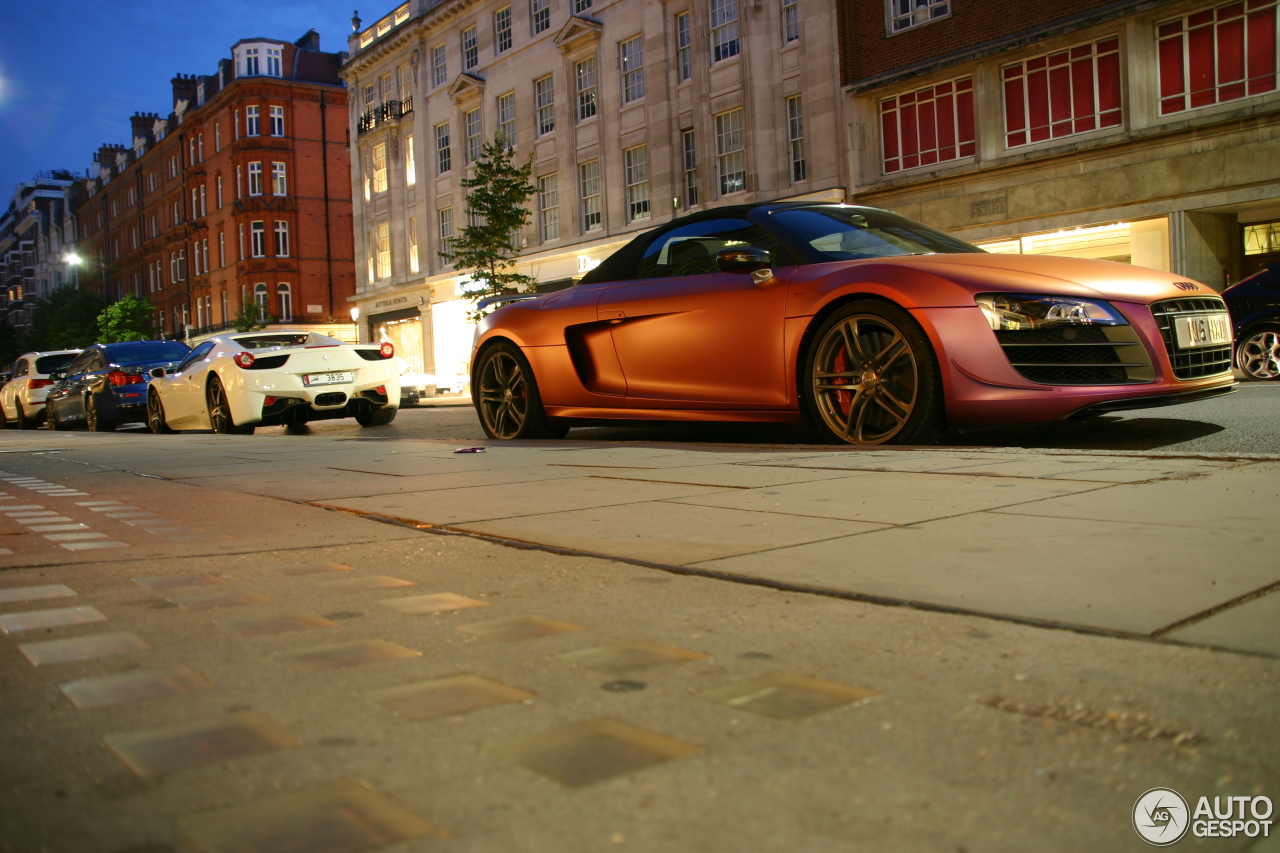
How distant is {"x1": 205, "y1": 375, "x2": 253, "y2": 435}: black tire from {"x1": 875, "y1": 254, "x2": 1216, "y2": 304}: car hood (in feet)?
28.2

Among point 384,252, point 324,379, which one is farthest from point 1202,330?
point 384,252

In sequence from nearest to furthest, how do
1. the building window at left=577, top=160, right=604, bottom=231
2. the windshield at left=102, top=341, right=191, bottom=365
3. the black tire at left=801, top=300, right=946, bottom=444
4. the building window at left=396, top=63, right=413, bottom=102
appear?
the black tire at left=801, top=300, right=946, bottom=444 → the windshield at left=102, top=341, right=191, bottom=365 → the building window at left=577, top=160, right=604, bottom=231 → the building window at left=396, top=63, right=413, bottom=102

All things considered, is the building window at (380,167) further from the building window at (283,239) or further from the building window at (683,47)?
the building window at (683,47)

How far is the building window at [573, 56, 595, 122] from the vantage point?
31.2m

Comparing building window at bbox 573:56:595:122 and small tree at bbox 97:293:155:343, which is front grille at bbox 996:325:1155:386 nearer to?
building window at bbox 573:56:595:122

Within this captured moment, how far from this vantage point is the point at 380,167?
143 feet

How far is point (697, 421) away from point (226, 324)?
56058mm

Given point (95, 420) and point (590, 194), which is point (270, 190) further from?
point (95, 420)

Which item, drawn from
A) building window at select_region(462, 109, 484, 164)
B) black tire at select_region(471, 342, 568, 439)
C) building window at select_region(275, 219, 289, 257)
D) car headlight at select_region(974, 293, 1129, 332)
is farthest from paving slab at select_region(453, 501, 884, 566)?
building window at select_region(275, 219, 289, 257)

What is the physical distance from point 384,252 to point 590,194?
49.4ft

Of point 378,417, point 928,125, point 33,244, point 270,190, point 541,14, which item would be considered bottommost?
point 378,417

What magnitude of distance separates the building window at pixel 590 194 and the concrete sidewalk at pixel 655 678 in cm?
2822

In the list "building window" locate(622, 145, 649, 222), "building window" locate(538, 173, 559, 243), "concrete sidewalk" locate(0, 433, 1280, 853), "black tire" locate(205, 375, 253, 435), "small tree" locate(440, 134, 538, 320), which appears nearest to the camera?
"concrete sidewalk" locate(0, 433, 1280, 853)

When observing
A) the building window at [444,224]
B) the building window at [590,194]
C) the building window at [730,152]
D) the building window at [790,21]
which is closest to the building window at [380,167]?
the building window at [444,224]
